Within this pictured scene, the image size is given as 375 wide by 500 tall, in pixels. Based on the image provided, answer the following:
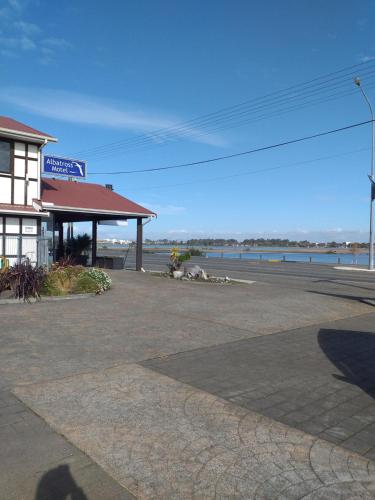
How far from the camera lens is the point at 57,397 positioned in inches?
191

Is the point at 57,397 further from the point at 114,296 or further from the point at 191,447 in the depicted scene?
the point at 114,296

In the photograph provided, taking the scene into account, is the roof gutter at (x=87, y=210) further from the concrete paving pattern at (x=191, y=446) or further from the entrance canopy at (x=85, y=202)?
the concrete paving pattern at (x=191, y=446)

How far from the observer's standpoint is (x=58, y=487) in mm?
3148

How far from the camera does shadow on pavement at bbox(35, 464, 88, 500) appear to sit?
9.96 feet

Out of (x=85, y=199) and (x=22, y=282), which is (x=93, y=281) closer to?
(x=22, y=282)

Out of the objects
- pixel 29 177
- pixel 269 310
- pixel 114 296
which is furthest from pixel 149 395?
pixel 29 177

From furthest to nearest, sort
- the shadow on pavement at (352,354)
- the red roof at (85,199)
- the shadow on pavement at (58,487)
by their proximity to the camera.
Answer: the red roof at (85,199) → the shadow on pavement at (352,354) → the shadow on pavement at (58,487)

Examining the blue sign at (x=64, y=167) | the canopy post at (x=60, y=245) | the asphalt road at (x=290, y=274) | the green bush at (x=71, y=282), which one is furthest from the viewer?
the canopy post at (x=60, y=245)

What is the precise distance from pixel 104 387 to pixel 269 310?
696 cm

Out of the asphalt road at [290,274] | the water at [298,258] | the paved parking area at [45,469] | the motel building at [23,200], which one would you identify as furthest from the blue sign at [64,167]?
the water at [298,258]

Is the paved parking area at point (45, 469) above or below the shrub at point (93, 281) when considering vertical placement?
below

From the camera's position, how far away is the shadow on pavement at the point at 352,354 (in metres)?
5.76

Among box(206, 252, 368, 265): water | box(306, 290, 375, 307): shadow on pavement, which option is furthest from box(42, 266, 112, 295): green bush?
box(206, 252, 368, 265): water

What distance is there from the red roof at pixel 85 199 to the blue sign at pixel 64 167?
57cm
